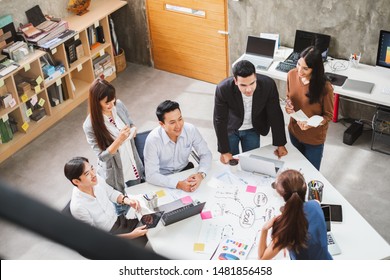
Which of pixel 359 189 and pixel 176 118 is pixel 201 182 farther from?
pixel 359 189

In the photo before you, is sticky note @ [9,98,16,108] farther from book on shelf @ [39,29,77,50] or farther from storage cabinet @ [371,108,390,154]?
storage cabinet @ [371,108,390,154]

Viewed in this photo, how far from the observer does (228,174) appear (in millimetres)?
3381

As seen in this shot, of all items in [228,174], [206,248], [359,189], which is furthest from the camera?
[359,189]

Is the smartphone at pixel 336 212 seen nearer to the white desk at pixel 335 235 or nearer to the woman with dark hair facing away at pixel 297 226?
the white desk at pixel 335 235

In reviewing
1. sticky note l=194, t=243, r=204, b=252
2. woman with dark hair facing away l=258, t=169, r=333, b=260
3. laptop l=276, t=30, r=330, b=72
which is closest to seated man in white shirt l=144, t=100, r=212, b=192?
sticky note l=194, t=243, r=204, b=252

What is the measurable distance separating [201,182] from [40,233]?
2978 millimetres

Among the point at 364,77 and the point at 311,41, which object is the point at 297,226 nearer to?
the point at 364,77

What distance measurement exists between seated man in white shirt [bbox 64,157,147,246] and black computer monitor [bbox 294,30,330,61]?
2.68 meters

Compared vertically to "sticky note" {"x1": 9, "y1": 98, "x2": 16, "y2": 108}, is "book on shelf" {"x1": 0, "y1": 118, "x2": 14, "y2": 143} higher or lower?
lower

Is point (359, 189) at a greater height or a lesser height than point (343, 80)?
lesser

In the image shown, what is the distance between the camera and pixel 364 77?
4.62m

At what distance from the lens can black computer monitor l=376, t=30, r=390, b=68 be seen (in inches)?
175
